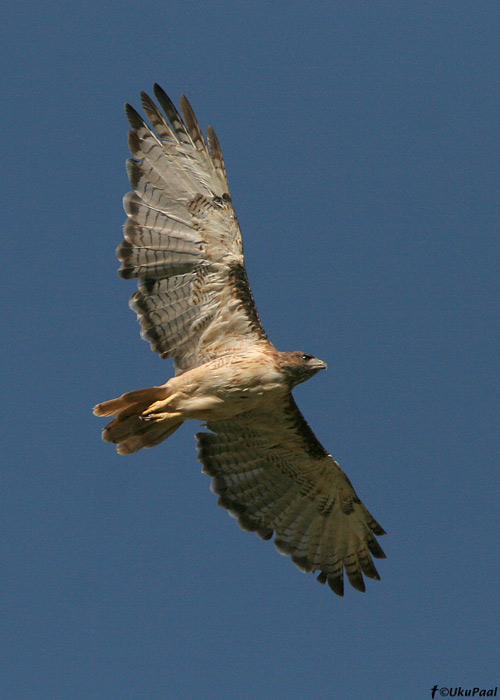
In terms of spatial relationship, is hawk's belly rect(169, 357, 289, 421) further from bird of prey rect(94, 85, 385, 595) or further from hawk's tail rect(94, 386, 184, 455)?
hawk's tail rect(94, 386, 184, 455)

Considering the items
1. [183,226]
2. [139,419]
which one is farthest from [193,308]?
[139,419]

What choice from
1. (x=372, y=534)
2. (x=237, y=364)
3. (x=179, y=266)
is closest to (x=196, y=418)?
(x=237, y=364)

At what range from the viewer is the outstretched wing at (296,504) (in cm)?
1341

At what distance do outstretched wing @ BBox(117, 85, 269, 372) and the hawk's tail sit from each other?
1.13 meters

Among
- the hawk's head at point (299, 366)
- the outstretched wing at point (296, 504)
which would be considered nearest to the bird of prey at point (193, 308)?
the hawk's head at point (299, 366)

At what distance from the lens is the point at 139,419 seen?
1227 centimetres

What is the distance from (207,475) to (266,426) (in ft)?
3.71

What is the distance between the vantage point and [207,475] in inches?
533

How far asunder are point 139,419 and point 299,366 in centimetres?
194

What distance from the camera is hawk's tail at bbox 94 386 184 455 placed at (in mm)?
12062

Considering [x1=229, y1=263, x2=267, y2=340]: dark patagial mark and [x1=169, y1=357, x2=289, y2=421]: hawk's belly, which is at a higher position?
[x1=229, y1=263, x2=267, y2=340]: dark patagial mark

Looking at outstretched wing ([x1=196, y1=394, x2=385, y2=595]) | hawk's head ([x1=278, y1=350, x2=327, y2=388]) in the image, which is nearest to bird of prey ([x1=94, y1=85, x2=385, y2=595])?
hawk's head ([x1=278, y1=350, x2=327, y2=388])

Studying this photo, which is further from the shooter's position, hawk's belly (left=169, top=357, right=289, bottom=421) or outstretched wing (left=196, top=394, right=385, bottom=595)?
outstretched wing (left=196, top=394, right=385, bottom=595)

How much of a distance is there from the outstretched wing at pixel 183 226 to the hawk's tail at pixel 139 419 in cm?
113
